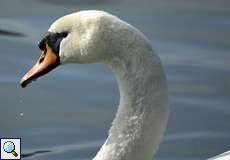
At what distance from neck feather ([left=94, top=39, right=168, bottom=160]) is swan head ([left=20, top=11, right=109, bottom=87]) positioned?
12 cm

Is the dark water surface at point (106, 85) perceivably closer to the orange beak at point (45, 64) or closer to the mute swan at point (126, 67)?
the orange beak at point (45, 64)

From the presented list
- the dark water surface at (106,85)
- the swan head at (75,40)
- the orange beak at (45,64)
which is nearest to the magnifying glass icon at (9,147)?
the dark water surface at (106,85)

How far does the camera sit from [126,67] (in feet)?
15.5

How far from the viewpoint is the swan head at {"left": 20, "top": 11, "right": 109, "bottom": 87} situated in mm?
4695

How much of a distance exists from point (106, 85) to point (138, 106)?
11.3 ft

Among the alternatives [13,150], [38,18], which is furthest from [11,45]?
[13,150]

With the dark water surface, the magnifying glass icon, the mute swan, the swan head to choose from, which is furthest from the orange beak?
the dark water surface

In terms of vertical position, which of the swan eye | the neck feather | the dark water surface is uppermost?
the swan eye

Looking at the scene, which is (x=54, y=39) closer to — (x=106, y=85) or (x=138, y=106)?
(x=138, y=106)

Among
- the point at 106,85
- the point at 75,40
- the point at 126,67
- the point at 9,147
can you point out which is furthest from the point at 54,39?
the point at 106,85

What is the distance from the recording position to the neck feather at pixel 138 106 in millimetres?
4668

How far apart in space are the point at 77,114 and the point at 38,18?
2.05 meters

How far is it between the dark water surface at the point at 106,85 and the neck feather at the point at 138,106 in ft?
7.49

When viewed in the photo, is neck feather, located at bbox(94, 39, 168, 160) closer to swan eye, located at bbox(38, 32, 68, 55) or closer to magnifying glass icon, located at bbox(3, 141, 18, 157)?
swan eye, located at bbox(38, 32, 68, 55)
